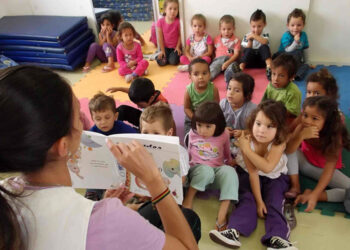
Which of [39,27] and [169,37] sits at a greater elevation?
[39,27]

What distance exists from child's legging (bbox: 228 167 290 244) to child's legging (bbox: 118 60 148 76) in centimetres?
197

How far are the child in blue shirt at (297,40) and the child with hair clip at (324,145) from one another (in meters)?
1.34

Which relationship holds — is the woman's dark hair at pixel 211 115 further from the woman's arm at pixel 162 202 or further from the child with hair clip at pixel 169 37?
the child with hair clip at pixel 169 37

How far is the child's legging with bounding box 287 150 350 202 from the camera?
166 centimetres

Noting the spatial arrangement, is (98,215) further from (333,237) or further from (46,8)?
(46,8)

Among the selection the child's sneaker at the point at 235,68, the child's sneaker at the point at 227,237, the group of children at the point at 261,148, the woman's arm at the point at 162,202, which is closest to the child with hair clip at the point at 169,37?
the child's sneaker at the point at 235,68

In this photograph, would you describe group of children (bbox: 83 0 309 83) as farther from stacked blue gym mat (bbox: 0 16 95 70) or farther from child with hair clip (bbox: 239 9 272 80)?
stacked blue gym mat (bbox: 0 16 95 70)

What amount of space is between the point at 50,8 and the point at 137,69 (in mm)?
1654

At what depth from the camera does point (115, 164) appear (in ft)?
4.43

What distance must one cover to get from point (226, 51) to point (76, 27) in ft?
6.21

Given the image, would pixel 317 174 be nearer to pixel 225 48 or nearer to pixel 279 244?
pixel 279 244

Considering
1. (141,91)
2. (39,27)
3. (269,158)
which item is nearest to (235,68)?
(141,91)

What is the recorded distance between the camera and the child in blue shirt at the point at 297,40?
2.88m

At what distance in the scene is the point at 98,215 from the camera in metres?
0.71
